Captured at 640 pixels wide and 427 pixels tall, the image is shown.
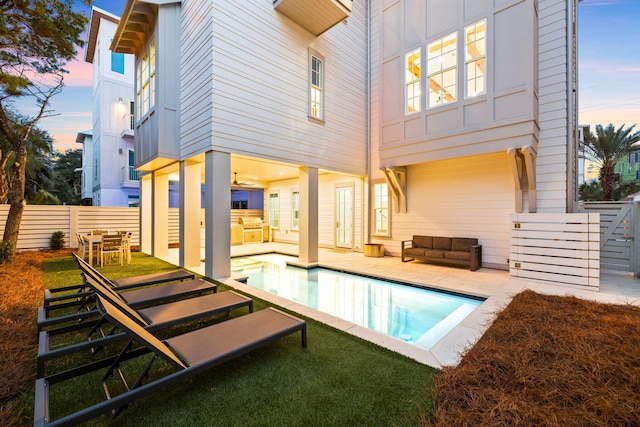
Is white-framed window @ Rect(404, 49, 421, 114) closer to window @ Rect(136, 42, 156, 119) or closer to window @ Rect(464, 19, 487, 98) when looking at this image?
window @ Rect(464, 19, 487, 98)

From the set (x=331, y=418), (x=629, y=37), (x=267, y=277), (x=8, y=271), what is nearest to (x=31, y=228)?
(x=8, y=271)

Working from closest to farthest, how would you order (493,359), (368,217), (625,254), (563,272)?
1. (493,359)
2. (563,272)
3. (625,254)
4. (368,217)

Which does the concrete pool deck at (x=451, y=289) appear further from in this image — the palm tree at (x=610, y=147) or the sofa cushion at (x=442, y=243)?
the palm tree at (x=610, y=147)

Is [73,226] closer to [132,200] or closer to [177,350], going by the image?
[132,200]

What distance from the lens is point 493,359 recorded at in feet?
8.62

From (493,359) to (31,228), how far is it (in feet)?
42.9

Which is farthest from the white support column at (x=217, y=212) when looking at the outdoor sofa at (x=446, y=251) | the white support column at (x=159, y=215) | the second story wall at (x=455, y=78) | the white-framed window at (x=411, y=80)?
the white-framed window at (x=411, y=80)

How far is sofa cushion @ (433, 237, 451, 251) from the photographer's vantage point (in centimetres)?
779

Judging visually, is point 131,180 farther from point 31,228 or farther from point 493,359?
point 493,359

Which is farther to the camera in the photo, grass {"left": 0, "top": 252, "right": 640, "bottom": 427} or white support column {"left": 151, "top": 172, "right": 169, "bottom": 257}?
white support column {"left": 151, "top": 172, "right": 169, "bottom": 257}

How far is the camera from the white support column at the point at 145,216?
9.73m

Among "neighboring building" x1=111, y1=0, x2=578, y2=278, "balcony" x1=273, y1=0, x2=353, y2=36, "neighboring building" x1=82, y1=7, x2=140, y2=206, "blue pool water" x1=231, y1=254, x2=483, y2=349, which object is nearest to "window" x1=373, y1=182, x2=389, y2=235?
"neighboring building" x1=111, y1=0, x2=578, y2=278

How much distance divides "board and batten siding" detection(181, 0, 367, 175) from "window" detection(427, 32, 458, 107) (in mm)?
2756

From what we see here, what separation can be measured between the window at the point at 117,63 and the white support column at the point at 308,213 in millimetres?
14169
